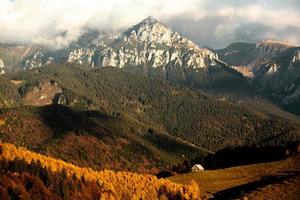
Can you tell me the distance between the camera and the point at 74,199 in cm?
19950

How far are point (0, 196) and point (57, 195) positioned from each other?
25876 millimetres

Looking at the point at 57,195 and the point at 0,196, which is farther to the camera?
the point at 57,195

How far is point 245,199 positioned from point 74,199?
57.6 metres

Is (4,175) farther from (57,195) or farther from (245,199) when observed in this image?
(245,199)

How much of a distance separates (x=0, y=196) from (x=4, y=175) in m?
20.8

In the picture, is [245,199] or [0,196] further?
[245,199]

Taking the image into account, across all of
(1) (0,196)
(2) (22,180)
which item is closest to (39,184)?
(2) (22,180)

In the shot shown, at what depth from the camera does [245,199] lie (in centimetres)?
19862

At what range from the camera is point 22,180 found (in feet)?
635

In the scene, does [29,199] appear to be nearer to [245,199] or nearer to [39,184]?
[39,184]

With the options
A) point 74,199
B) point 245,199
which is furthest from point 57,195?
point 245,199

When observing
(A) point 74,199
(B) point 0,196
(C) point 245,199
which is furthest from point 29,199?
(C) point 245,199

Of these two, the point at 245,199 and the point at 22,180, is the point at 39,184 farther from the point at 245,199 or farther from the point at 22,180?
the point at 245,199

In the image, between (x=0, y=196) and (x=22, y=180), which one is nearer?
(x=0, y=196)
